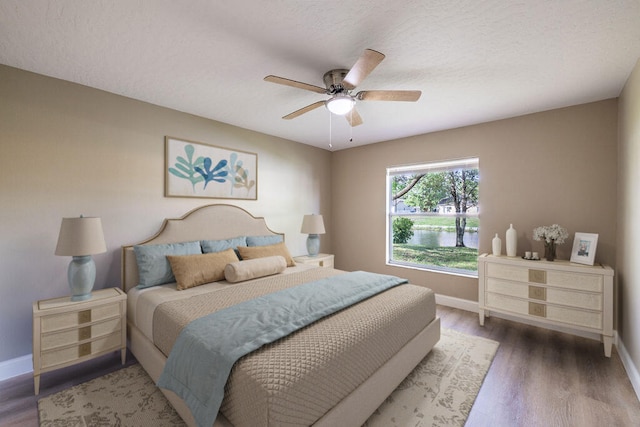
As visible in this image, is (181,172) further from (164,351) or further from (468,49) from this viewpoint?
(468,49)

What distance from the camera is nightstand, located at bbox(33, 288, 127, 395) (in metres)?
2.03

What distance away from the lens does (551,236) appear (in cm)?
289

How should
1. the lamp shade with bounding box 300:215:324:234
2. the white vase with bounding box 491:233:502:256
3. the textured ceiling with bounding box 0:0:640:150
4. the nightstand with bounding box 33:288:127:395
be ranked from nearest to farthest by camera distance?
the textured ceiling with bounding box 0:0:640:150
the nightstand with bounding box 33:288:127:395
the white vase with bounding box 491:233:502:256
the lamp shade with bounding box 300:215:324:234

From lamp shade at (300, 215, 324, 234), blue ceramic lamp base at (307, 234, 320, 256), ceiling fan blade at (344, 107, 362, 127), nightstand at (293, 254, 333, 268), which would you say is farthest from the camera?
blue ceramic lamp base at (307, 234, 320, 256)

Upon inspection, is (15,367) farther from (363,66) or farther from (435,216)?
(435,216)

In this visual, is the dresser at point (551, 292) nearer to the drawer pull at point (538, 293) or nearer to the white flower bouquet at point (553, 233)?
the drawer pull at point (538, 293)

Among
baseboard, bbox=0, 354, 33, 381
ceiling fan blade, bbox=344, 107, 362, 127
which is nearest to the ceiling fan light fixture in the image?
ceiling fan blade, bbox=344, 107, 362, 127

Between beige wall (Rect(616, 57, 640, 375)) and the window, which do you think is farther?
the window

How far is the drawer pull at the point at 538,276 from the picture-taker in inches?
112

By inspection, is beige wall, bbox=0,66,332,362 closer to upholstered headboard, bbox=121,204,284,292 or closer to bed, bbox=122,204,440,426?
upholstered headboard, bbox=121,204,284,292

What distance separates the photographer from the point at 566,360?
8.16ft

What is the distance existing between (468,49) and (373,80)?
74cm

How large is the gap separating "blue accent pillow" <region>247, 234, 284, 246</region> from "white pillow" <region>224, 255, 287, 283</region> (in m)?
0.47

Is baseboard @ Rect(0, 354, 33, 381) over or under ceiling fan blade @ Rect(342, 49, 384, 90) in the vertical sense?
under
